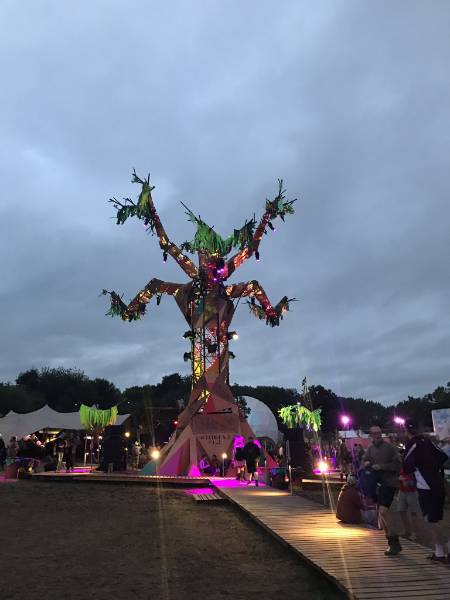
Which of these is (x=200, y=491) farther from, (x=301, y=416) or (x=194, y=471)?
(x=301, y=416)

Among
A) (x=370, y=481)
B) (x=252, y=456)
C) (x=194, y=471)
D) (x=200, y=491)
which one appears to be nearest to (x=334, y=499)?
(x=252, y=456)

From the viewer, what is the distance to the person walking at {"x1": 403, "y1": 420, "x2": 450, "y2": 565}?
585 cm

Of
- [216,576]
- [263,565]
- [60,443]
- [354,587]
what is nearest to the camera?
[354,587]

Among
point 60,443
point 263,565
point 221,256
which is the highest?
point 221,256

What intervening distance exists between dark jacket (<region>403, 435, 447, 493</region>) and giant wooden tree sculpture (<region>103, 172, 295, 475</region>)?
15.4m

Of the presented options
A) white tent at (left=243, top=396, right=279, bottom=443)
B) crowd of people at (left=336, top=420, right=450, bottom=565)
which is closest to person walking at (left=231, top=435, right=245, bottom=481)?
crowd of people at (left=336, top=420, right=450, bottom=565)

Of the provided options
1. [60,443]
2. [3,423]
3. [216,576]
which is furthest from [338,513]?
[3,423]

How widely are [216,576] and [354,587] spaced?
6.60 ft

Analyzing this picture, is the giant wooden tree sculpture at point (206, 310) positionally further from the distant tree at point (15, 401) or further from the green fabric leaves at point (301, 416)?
the distant tree at point (15, 401)

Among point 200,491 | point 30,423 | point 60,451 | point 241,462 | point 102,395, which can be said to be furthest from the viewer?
point 102,395

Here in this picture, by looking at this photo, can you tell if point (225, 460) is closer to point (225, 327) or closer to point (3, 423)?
point (225, 327)

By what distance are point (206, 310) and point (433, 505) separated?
16.7 m

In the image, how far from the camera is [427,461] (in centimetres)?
610

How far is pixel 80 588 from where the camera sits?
566 cm
